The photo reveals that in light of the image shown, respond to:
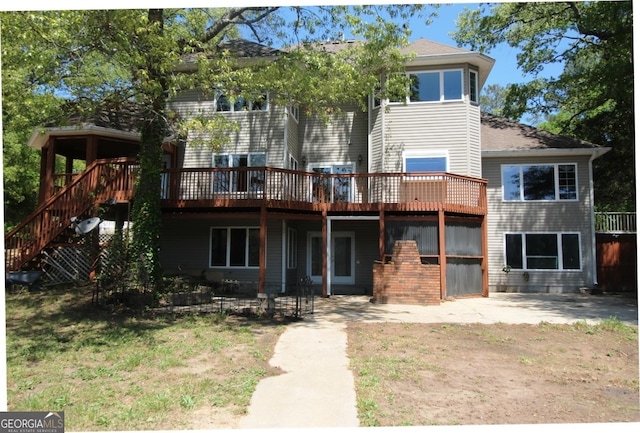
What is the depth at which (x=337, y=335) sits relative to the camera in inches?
332

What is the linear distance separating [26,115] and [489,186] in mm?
15600

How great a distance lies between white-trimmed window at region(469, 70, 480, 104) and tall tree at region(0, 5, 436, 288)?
11.6 feet

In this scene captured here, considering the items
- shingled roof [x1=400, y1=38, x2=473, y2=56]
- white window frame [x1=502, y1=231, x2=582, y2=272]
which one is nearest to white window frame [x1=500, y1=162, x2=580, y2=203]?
white window frame [x1=502, y1=231, x2=582, y2=272]

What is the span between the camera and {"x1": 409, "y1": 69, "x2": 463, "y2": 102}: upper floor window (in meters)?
16.1

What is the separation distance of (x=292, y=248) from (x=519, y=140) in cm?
1008

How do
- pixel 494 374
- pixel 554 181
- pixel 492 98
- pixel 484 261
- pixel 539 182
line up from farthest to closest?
pixel 492 98, pixel 539 182, pixel 554 181, pixel 484 261, pixel 494 374

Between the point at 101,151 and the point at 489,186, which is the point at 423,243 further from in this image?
the point at 101,151

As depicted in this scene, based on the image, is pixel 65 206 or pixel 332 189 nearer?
pixel 65 206

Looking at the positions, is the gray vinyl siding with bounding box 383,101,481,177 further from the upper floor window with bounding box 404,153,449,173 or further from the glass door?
the glass door

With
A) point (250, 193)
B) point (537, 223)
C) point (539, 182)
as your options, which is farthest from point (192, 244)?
point (539, 182)

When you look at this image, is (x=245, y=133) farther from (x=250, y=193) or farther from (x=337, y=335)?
(x=337, y=335)

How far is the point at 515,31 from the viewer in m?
20.4

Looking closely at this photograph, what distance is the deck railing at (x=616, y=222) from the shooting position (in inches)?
711

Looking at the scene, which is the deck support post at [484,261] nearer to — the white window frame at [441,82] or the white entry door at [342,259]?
the white window frame at [441,82]
